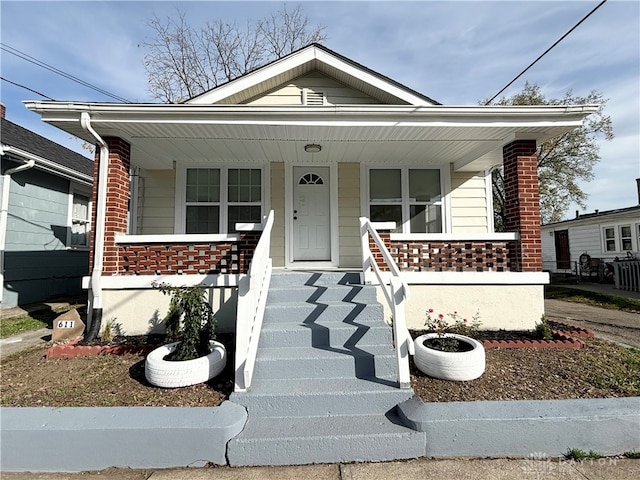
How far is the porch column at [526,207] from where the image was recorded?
5344 millimetres

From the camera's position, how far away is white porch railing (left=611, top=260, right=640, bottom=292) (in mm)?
12297

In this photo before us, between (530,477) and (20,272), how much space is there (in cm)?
1038

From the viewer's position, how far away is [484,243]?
18.0ft

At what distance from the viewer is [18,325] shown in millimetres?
Result: 6207

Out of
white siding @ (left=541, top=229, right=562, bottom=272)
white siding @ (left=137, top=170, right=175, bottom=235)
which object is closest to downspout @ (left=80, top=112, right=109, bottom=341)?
white siding @ (left=137, top=170, right=175, bottom=235)

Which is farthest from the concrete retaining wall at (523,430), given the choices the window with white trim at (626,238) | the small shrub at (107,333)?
the window with white trim at (626,238)

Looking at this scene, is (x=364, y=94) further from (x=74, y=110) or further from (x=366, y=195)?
(x=74, y=110)

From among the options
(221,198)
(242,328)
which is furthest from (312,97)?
(242,328)

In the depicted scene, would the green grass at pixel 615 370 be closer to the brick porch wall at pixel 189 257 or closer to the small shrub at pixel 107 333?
the brick porch wall at pixel 189 257

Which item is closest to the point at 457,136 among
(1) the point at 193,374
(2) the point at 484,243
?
(2) the point at 484,243

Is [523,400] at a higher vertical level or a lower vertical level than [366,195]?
lower

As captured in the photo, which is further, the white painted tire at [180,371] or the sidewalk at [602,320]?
the sidewalk at [602,320]

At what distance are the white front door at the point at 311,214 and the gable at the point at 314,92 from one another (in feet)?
4.87

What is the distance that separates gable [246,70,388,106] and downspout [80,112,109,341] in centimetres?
312
